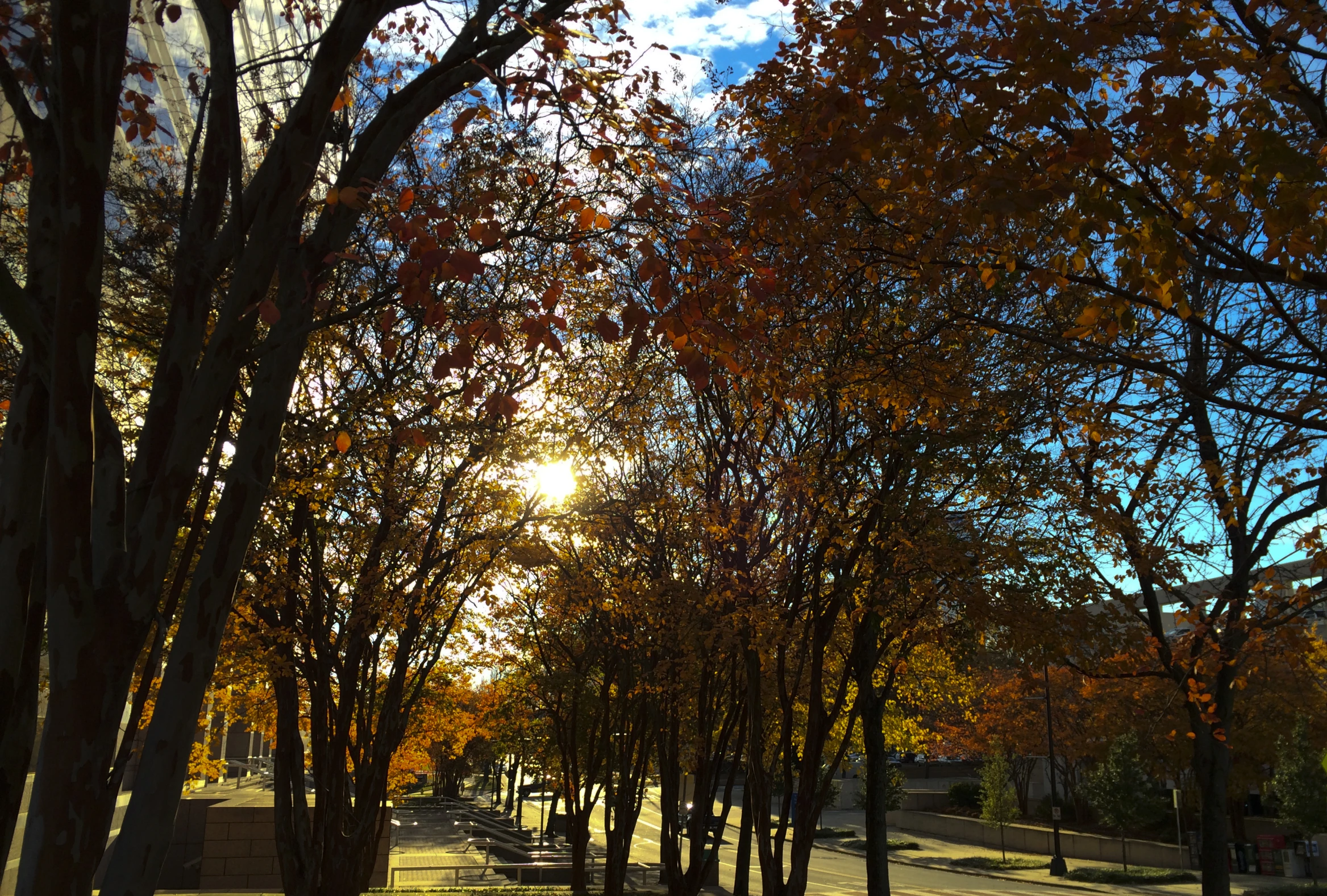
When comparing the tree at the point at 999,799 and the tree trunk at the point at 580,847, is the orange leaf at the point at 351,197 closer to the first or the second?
the tree trunk at the point at 580,847

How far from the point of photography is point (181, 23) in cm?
1620

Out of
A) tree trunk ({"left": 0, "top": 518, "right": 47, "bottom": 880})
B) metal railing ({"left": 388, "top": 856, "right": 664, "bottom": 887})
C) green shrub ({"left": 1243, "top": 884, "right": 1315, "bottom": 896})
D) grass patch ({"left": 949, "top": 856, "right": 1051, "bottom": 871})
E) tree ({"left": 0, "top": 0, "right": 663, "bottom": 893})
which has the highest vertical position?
tree ({"left": 0, "top": 0, "right": 663, "bottom": 893})

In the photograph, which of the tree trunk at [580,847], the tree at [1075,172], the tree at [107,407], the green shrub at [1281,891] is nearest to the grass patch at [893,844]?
the green shrub at [1281,891]

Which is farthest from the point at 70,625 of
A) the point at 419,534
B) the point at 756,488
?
the point at 756,488

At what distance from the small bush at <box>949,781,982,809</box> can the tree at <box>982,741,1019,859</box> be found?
26.4 feet

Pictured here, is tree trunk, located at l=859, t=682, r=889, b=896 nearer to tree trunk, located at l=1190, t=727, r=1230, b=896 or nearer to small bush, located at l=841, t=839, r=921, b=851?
tree trunk, located at l=1190, t=727, r=1230, b=896

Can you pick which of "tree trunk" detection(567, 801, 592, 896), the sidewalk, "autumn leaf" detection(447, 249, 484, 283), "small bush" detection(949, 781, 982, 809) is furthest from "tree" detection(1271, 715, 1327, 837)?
"autumn leaf" detection(447, 249, 484, 283)

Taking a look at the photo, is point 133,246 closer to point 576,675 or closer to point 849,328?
point 849,328

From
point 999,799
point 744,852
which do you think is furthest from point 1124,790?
point 744,852

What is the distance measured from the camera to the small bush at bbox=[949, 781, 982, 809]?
167ft

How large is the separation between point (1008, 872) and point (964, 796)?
733 inches

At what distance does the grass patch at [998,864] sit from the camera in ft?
113

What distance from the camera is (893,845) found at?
1626 inches

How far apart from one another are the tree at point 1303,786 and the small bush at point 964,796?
63.0 ft
